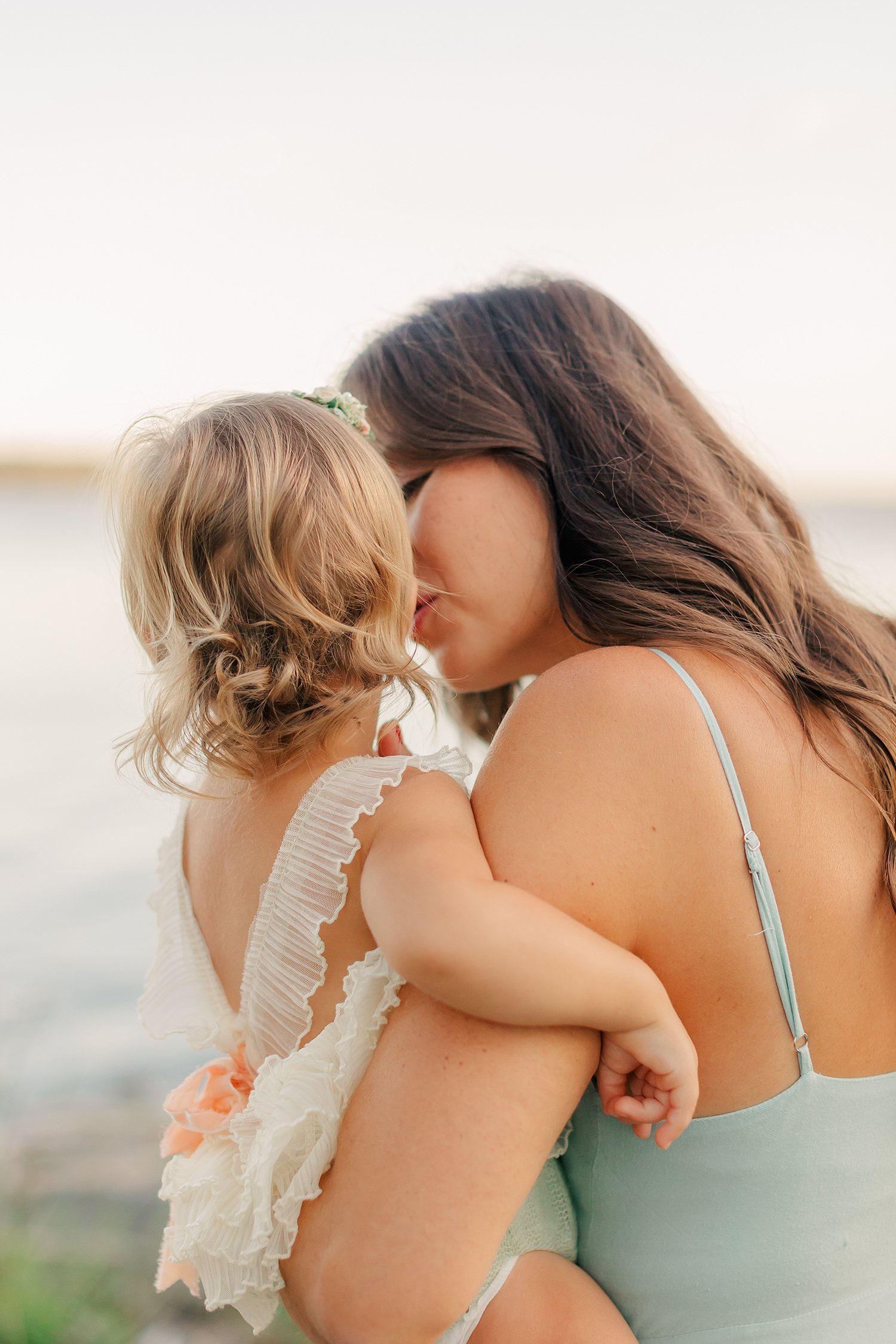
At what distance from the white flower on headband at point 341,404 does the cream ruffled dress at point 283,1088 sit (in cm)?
62

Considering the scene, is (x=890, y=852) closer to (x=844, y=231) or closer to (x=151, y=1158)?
(x=151, y=1158)

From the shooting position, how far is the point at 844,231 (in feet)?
24.9

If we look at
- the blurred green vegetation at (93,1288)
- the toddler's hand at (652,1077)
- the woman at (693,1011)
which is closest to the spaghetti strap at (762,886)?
the woman at (693,1011)

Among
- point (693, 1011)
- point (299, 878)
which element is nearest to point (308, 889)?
point (299, 878)

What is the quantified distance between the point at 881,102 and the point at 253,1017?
8.47 meters

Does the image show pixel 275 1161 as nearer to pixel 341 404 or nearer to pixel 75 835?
pixel 341 404

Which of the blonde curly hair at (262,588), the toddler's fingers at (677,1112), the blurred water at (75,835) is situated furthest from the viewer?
the blurred water at (75,835)

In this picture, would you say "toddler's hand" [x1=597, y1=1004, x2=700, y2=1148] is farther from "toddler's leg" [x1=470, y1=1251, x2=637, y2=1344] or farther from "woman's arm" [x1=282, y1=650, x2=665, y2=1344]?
"toddler's leg" [x1=470, y1=1251, x2=637, y2=1344]

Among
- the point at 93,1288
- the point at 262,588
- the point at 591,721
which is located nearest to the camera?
the point at 591,721

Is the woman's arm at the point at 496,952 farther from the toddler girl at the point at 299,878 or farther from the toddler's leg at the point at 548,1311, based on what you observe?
the toddler's leg at the point at 548,1311

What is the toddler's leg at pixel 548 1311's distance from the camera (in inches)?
44.9

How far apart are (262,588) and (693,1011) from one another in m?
0.80

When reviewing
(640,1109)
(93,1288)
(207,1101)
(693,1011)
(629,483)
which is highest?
(629,483)

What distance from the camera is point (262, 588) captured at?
54.8 inches
